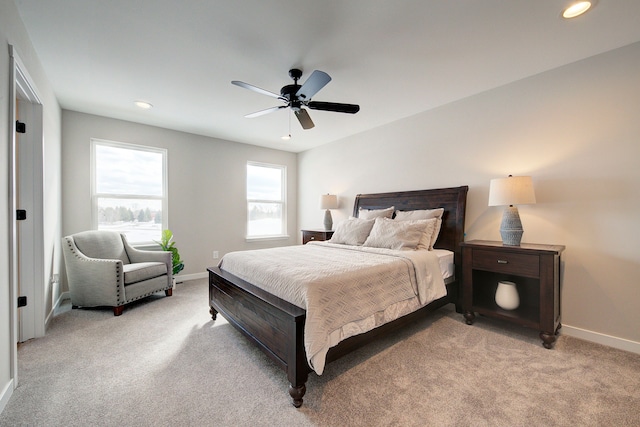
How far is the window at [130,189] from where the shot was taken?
375 centimetres

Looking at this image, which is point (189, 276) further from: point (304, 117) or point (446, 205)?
point (446, 205)

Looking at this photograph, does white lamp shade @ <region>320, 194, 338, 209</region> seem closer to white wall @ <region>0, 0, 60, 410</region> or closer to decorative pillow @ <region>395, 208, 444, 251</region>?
decorative pillow @ <region>395, 208, 444, 251</region>

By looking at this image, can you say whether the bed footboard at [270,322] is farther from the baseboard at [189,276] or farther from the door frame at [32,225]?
the baseboard at [189,276]

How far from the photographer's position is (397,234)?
115 inches

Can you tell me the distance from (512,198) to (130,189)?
4888 millimetres

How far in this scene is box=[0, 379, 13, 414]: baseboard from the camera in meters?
1.50

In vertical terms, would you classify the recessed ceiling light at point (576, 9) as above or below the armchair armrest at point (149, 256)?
above

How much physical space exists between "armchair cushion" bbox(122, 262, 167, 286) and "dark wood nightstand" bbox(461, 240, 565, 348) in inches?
143

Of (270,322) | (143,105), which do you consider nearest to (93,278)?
(143,105)

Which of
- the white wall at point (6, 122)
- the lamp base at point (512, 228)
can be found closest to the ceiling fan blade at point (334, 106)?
the lamp base at point (512, 228)

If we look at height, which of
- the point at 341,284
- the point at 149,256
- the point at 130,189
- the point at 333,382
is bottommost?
the point at 333,382

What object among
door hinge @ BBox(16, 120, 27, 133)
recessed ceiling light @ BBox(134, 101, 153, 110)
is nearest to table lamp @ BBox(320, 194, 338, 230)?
recessed ceiling light @ BBox(134, 101, 153, 110)

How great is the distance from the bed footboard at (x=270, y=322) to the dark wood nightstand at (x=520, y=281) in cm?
196

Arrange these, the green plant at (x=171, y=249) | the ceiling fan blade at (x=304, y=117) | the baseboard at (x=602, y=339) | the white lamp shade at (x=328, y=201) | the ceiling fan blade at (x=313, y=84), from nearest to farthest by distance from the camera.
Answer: the ceiling fan blade at (x=313, y=84) < the baseboard at (x=602, y=339) < the ceiling fan blade at (x=304, y=117) < the green plant at (x=171, y=249) < the white lamp shade at (x=328, y=201)
